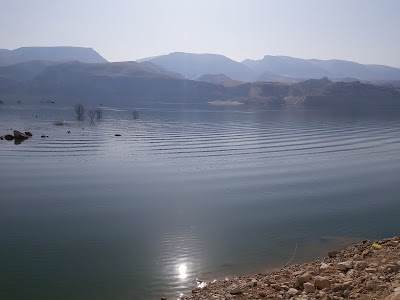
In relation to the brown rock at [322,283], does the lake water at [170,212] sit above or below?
below

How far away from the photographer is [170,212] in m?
22.9

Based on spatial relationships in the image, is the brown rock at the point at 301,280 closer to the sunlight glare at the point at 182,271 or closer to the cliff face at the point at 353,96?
the sunlight glare at the point at 182,271

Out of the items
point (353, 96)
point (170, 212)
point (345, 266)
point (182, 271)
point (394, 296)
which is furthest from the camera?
point (353, 96)

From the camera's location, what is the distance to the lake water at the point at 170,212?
48.9 feet

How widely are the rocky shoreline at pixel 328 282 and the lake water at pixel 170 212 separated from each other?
59.2 inches

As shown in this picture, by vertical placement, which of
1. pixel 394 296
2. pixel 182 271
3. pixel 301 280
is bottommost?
pixel 182 271

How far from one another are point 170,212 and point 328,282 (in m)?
13.2

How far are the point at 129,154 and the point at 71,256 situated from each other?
1050 inches

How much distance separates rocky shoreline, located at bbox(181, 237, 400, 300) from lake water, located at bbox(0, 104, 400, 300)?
59.2 inches

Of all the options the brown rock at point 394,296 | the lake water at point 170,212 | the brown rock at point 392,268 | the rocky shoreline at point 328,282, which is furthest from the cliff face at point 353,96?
the brown rock at point 394,296

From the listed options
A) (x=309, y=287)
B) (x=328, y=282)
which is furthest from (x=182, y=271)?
(x=328, y=282)

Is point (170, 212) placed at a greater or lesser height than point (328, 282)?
lesser

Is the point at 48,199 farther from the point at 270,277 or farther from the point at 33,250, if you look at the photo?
the point at 270,277

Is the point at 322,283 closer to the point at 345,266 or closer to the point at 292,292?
the point at 292,292
